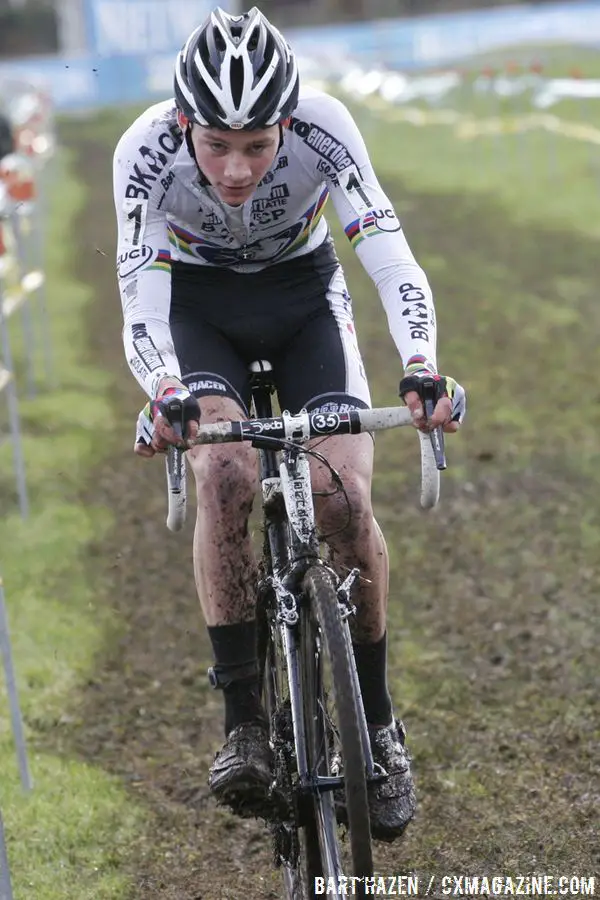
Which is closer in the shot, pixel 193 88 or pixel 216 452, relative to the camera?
pixel 193 88

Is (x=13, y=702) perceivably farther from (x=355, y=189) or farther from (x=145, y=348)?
(x=355, y=189)

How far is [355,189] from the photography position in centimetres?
403

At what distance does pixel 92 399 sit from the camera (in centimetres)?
1123

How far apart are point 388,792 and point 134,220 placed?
1.85 m

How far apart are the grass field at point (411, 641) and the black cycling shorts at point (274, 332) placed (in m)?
1.60

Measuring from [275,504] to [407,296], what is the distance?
2.38 feet

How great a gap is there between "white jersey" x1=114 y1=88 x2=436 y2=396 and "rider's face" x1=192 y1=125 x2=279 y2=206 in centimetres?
31

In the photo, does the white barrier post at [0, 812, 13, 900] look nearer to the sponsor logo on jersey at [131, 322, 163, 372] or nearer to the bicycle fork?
the bicycle fork

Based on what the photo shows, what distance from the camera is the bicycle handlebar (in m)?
3.39

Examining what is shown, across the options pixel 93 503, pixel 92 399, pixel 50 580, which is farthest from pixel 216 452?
pixel 92 399

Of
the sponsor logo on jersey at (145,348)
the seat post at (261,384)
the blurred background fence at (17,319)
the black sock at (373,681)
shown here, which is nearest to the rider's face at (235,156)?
the sponsor logo on jersey at (145,348)

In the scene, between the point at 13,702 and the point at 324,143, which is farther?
the point at 13,702

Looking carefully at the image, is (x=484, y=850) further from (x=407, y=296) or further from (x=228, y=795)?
(x=407, y=296)

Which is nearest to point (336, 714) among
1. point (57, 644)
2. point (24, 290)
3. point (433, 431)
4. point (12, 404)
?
point (433, 431)
